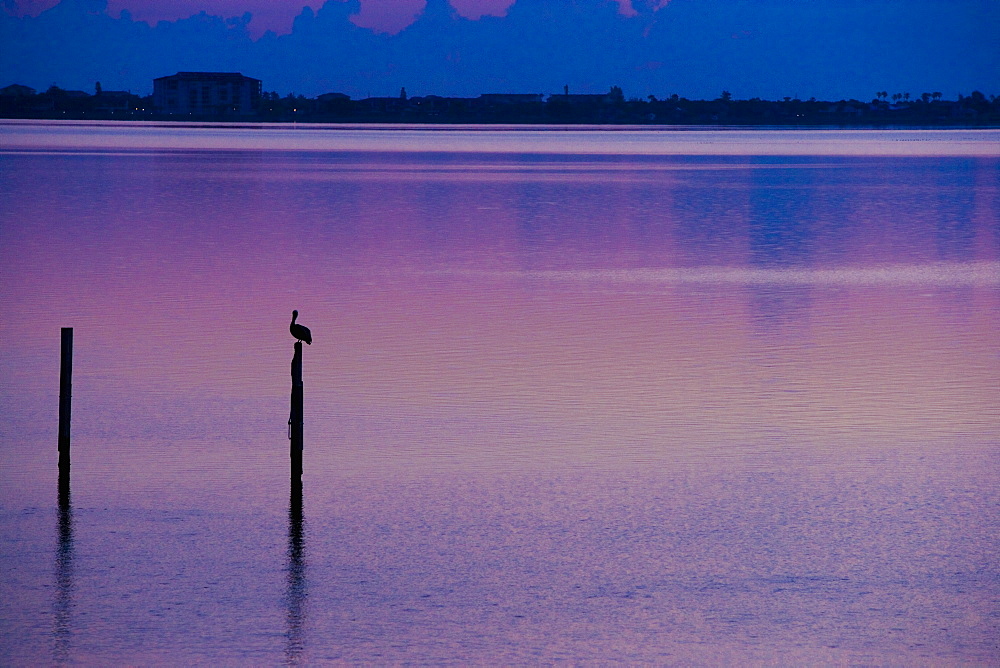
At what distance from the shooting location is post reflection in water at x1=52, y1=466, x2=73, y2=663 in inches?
372

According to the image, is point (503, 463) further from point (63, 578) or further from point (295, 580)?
point (63, 578)

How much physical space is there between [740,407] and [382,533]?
5.74m

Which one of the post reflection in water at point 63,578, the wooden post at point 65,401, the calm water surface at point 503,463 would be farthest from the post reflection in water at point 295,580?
the wooden post at point 65,401

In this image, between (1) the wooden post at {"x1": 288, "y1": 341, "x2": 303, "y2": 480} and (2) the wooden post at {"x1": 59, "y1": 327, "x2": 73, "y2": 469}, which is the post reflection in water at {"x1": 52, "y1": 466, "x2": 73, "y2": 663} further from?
(1) the wooden post at {"x1": 288, "y1": 341, "x2": 303, "y2": 480}

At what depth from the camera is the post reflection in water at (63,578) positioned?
9453 mm

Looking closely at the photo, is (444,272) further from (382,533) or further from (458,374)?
(382,533)

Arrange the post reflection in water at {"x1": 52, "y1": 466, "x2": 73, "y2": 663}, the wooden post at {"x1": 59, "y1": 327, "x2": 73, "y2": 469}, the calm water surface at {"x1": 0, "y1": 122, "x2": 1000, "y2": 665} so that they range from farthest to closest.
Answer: the wooden post at {"x1": 59, "y1": 327, "x2": 73, "y2": 469} → the calm water surface at {"x1": 0, "y1": 122, "x2": 1000, "y2": 665} → the post reflection in water at {"x1": 52, "y1": 466, "x2": 73, "y2": 663}

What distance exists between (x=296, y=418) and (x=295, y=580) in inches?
92.5

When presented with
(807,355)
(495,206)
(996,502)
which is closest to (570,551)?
(996,502)

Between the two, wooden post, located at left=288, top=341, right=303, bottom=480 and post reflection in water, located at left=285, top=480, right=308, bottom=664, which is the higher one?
wooden post, located at left=288, top=341, right=303, bottom=480

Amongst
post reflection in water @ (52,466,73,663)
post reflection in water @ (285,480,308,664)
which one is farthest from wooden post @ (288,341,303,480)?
post reflection in water @ (52,466,73,663)

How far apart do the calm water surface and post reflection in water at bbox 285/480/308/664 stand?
0.11 ft

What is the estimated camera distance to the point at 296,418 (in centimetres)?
1279

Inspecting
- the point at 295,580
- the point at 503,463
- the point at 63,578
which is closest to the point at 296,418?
the point at 503,463
